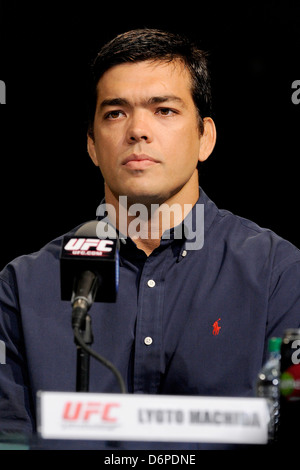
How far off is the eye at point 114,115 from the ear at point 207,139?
36 centimetres

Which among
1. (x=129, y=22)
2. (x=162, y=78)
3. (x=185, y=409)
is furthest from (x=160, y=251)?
(x=185, y=409)

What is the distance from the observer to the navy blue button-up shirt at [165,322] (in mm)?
2125

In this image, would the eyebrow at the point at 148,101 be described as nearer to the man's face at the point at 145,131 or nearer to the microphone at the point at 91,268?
the man's face at the point at 145,131

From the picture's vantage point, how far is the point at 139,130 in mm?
2268

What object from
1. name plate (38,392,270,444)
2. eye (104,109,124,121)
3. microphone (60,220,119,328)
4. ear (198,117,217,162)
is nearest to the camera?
name plate (38,392,270,444)

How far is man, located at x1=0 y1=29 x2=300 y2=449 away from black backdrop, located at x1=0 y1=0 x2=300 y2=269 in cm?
14

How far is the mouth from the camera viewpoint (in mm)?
2273

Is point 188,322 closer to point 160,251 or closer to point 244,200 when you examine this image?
point 160,251

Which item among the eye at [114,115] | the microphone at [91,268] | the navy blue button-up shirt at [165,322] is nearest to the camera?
the microphone at [91,268]

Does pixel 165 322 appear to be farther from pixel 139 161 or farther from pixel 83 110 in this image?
pixel 83 110

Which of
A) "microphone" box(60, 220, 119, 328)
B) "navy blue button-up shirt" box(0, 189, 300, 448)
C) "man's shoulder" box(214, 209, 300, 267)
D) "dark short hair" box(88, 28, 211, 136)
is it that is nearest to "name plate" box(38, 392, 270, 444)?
"microphone" box(60, 220, 119, 328)

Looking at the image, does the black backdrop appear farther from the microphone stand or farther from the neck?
the microphone stand

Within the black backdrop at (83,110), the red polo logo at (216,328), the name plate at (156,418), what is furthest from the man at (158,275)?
the name plate at (156,418)

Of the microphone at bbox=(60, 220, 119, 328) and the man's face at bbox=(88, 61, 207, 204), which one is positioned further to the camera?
the man's face at bbox=(88, 61, 207, 204)
